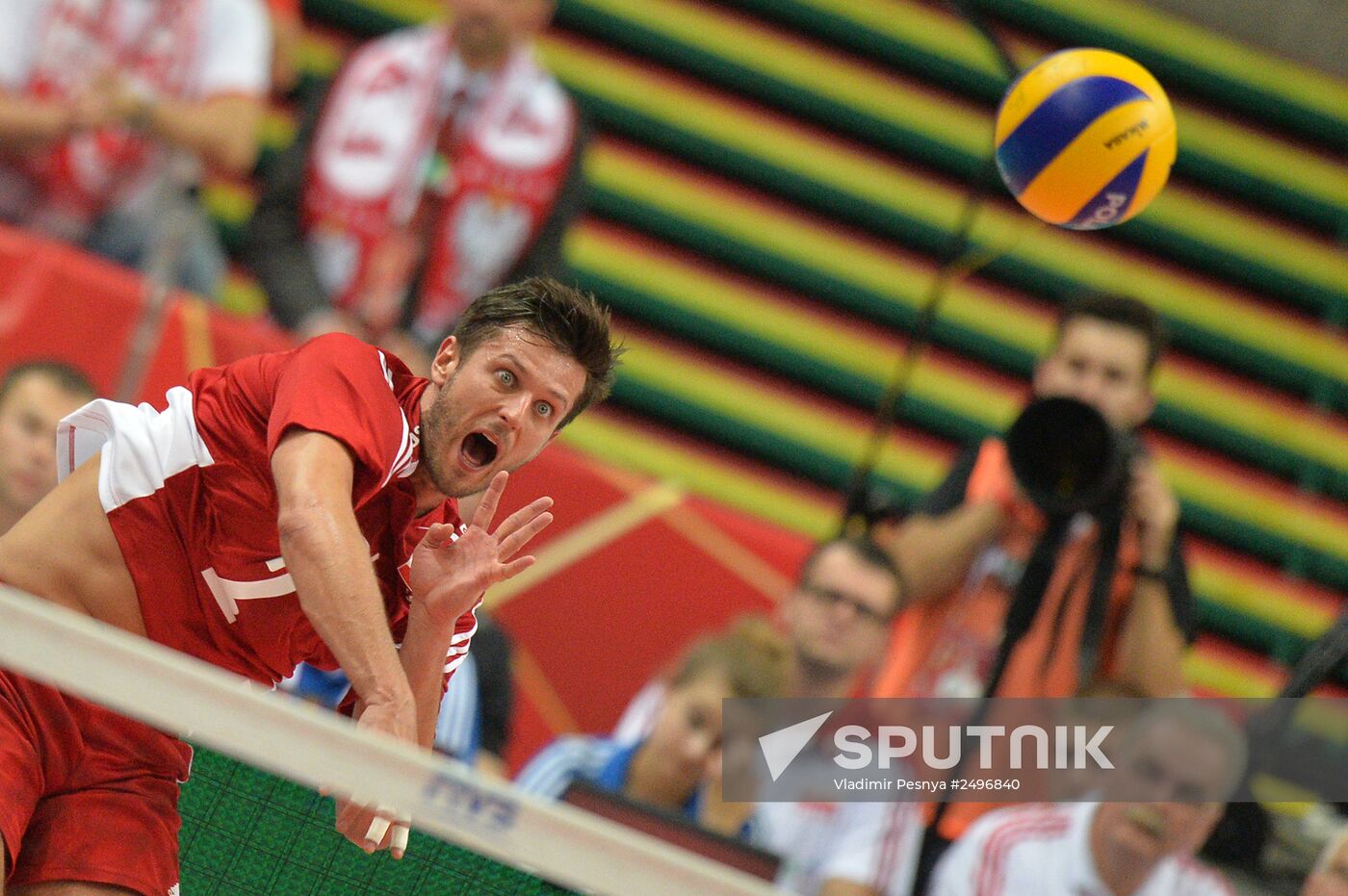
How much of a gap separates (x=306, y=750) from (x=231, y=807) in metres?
1.48

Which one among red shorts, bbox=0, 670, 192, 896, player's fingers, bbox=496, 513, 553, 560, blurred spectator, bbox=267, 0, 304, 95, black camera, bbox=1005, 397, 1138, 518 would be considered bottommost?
red shorts, bbox=0, 670, 192, 896

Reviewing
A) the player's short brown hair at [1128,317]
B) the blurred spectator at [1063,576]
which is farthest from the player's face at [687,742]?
the player's short brown hair at [1128,317]

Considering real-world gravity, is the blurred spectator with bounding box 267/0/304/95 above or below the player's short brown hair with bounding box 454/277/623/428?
above

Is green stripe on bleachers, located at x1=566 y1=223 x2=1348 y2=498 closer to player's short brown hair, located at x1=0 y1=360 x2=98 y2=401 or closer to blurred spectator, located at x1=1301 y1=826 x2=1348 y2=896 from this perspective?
player's short brown hair, located at x1=0 y1=360 x2=98 y2=401

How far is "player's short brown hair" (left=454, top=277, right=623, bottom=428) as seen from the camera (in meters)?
3.03

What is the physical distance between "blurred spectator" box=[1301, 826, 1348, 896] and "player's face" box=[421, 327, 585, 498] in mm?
2638

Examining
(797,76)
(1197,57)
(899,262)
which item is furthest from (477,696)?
(1197,57)

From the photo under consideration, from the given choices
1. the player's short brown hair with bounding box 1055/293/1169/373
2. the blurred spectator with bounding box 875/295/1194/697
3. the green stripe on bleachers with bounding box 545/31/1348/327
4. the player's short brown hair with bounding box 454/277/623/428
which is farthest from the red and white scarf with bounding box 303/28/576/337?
the player's short brown hair with bounding box 454/277/623/428

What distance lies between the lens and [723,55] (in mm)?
7434

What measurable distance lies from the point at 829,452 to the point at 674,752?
2637mm

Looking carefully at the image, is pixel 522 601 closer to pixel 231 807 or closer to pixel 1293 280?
pixel 231 807

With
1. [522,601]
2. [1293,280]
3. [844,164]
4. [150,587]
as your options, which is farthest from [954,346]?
[150,587]

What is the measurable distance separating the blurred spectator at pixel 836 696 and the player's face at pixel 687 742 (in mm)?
60

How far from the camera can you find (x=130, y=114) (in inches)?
216
